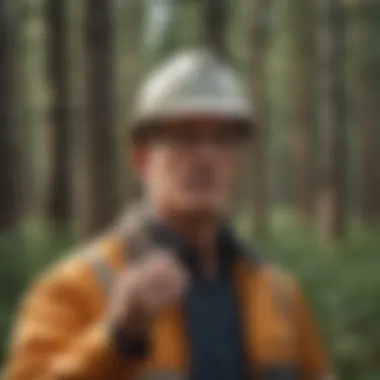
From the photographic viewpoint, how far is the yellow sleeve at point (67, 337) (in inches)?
96.3

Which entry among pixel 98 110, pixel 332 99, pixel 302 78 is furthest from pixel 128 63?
pixel 98 110

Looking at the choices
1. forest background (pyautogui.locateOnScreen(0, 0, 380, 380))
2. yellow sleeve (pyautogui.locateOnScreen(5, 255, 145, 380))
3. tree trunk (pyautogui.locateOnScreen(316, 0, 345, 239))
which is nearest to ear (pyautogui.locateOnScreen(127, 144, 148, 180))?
yellow sleeve (pyautogui.locateOnScreen(5, 255, 145, 380))

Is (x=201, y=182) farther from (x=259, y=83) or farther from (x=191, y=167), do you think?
(x=259, y=83)

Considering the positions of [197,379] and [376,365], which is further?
[376,365]

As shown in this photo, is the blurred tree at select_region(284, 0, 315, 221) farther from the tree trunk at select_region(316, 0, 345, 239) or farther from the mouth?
the mouth

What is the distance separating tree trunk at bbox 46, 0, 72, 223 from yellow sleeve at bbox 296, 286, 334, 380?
11.4m

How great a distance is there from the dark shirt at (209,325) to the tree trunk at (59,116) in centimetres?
1150

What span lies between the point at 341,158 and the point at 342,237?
143 cm

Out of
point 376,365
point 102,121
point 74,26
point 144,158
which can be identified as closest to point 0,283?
point 102,121

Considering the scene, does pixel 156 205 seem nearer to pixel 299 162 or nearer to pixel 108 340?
pixel 108 340

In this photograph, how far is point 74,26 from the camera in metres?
22.3

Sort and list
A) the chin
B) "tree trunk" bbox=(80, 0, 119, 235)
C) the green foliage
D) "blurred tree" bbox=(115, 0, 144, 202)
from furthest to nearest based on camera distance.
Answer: "blurred tree" bbox=(115, 0, 144, 202), "tree trunk" bbox=(80, 0, 119, 235), the green foliage, the chin

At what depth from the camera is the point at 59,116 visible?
14.3m

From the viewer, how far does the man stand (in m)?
2.45
